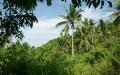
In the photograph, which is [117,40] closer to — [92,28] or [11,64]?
[11,64]

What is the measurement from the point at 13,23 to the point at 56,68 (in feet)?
59.4

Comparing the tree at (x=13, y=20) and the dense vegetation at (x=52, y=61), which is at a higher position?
the tree at (x=13, y=20)

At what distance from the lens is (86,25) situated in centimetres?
5931

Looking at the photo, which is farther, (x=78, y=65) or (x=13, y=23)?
(x=78, y=65)

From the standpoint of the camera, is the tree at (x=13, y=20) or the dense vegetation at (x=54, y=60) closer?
the tree at (x=13, y=20)

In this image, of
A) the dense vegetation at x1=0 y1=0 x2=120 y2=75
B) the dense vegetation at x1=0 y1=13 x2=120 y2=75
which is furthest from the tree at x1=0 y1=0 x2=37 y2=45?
the dense vegetation at x1=0 y1=13 x2=120 y2=75

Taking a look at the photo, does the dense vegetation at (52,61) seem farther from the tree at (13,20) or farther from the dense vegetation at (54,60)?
the tree at (13,20)

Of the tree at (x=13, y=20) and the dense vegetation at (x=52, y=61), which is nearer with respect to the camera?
the tree at (x=13, y=20)

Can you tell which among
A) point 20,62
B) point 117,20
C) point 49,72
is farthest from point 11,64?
point 117,20

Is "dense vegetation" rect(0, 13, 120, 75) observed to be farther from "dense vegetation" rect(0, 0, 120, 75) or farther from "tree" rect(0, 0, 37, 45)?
"tree" rect(0, 0, 37, 45)

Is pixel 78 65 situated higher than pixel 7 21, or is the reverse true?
pixel 7 21

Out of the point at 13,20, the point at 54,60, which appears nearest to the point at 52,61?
the point at 54,60

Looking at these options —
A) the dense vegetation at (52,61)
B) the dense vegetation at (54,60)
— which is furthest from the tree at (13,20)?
the dense vegetation at (52,61)

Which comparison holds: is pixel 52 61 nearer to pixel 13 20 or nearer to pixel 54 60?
pixel 54 60
